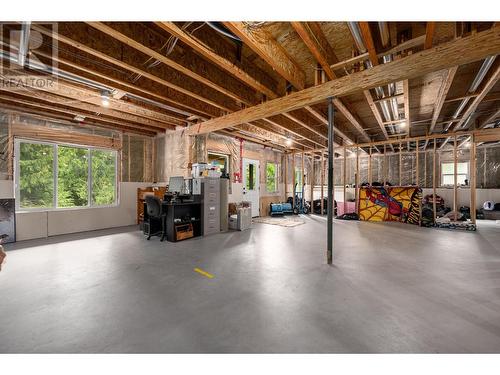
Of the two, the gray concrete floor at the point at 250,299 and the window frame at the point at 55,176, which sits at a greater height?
the window frame at the point at 55,176

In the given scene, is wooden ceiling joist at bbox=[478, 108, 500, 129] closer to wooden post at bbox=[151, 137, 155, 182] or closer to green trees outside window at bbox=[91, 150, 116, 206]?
wooden post at bbox=[151, 137, 155, 182]

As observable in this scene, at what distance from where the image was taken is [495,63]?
9.78 feet

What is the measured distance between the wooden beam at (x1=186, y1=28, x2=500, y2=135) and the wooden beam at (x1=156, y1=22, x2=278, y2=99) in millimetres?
453

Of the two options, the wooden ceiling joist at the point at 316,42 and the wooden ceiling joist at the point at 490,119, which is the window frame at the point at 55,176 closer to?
the wooden ceiling joist at the point at 316,42

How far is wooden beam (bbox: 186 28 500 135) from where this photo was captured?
88.4 inches

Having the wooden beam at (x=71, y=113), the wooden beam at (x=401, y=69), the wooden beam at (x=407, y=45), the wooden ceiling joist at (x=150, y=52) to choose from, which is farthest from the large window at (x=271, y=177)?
the wooden beam at (x=407, y=45)

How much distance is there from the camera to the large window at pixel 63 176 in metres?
4.66

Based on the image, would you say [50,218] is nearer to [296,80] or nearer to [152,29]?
[152,29]

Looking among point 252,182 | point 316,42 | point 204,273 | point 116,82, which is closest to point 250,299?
point 204,273

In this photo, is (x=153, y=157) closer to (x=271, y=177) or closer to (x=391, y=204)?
(x=271, y=177)

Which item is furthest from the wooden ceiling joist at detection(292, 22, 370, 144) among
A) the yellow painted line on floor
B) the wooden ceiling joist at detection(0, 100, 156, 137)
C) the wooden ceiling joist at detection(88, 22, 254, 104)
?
the wooden ceiling joist at detection(0, 100, 156, 137)

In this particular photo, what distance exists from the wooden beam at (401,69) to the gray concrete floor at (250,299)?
8.25 ft

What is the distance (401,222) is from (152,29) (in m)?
7.74
